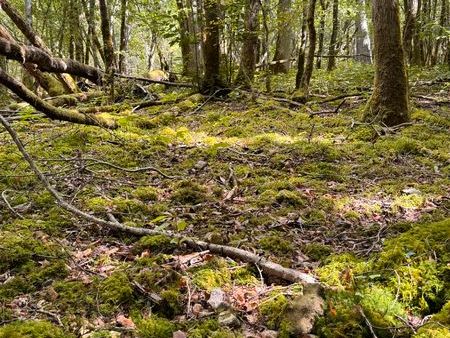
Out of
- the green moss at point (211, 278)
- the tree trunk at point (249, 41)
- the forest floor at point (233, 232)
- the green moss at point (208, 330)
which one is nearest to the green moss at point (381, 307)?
the forest floor at point (233, 232)

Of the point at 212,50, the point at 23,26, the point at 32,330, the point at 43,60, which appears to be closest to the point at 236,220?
the point at 32,330

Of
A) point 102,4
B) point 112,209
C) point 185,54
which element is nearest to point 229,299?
point 112,209

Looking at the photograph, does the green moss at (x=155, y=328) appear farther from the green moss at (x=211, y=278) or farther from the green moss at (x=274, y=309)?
the green moss at (x=274, y=309)

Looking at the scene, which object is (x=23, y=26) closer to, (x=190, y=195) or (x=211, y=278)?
(x=190, y=195)

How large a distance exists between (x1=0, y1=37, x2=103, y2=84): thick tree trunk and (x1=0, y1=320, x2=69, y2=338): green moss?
5596 millimetres

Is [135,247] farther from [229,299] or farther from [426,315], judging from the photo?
[426,315]

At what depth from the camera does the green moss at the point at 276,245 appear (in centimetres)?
363

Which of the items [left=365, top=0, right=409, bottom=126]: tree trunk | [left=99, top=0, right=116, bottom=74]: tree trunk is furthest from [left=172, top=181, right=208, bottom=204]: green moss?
[left=99, top=0, right=116, bottom=74]: tree trunk

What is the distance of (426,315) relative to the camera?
2.69 metres

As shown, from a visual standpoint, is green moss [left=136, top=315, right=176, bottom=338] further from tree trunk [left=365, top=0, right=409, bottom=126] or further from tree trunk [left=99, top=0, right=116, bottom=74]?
tree trunk [left=99, top=0, right=116, bottom=74]

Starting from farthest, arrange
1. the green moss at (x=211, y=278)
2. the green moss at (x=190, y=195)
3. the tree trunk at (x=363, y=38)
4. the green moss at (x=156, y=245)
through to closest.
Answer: the tree trunk at (x=363, y=38), the green moss at (x=190, y=195), the green moss at (x=156, y=245), the green moss at (x=211, y=278)

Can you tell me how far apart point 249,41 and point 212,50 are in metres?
1.04

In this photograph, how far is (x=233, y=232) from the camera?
3980 mm

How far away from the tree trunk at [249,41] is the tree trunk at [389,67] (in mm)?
3361
